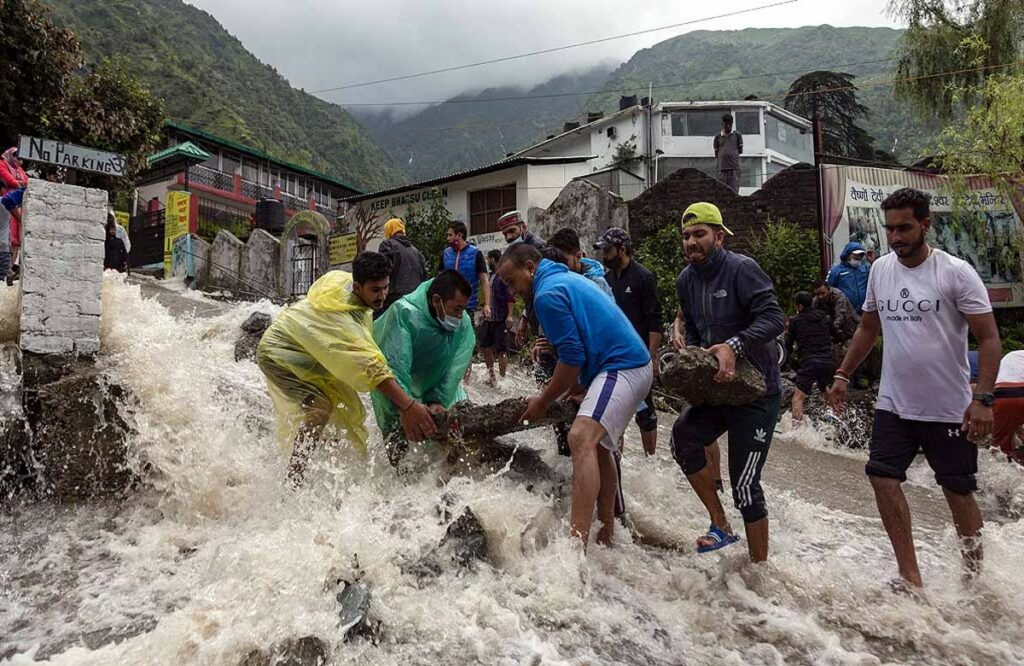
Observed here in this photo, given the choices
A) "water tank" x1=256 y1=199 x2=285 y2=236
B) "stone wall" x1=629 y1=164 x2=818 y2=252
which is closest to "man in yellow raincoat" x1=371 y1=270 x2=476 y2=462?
"stone wall" x1=629 y1=164 x2=818 y2=252

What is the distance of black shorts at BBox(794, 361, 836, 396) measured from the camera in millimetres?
8047

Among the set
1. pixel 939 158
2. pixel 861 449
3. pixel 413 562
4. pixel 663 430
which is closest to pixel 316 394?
pixel 413 562

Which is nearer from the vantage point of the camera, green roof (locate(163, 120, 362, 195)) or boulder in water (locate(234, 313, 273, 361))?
boulder in water (locate(234, 313, 273, 361))

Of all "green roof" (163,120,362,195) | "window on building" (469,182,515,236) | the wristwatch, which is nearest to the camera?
the wristwatch

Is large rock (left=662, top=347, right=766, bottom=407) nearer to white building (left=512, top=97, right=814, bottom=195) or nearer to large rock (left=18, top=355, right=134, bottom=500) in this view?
large rock (left=18, top=355, right=134, bottom=500)

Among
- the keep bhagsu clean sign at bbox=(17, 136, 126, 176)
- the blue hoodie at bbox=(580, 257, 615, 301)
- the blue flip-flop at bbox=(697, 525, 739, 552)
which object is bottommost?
the blue flip-flop at bbox=(697, 525, 739, 552)

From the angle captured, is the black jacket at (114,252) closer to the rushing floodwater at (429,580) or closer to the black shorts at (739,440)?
the rushing floodwater at (429,580)

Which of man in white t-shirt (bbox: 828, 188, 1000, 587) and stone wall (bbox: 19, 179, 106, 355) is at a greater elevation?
stone wall (bbox: 19, 179, 106, 355)

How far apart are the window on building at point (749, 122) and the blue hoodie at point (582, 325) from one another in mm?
29859

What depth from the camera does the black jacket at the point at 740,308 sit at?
345 cm

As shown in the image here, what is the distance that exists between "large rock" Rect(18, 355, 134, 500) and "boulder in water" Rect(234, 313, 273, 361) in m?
3.52

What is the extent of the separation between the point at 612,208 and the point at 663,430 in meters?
6.88

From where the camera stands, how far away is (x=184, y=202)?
72.5 feet

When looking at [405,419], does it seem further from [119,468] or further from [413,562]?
[119,468]
